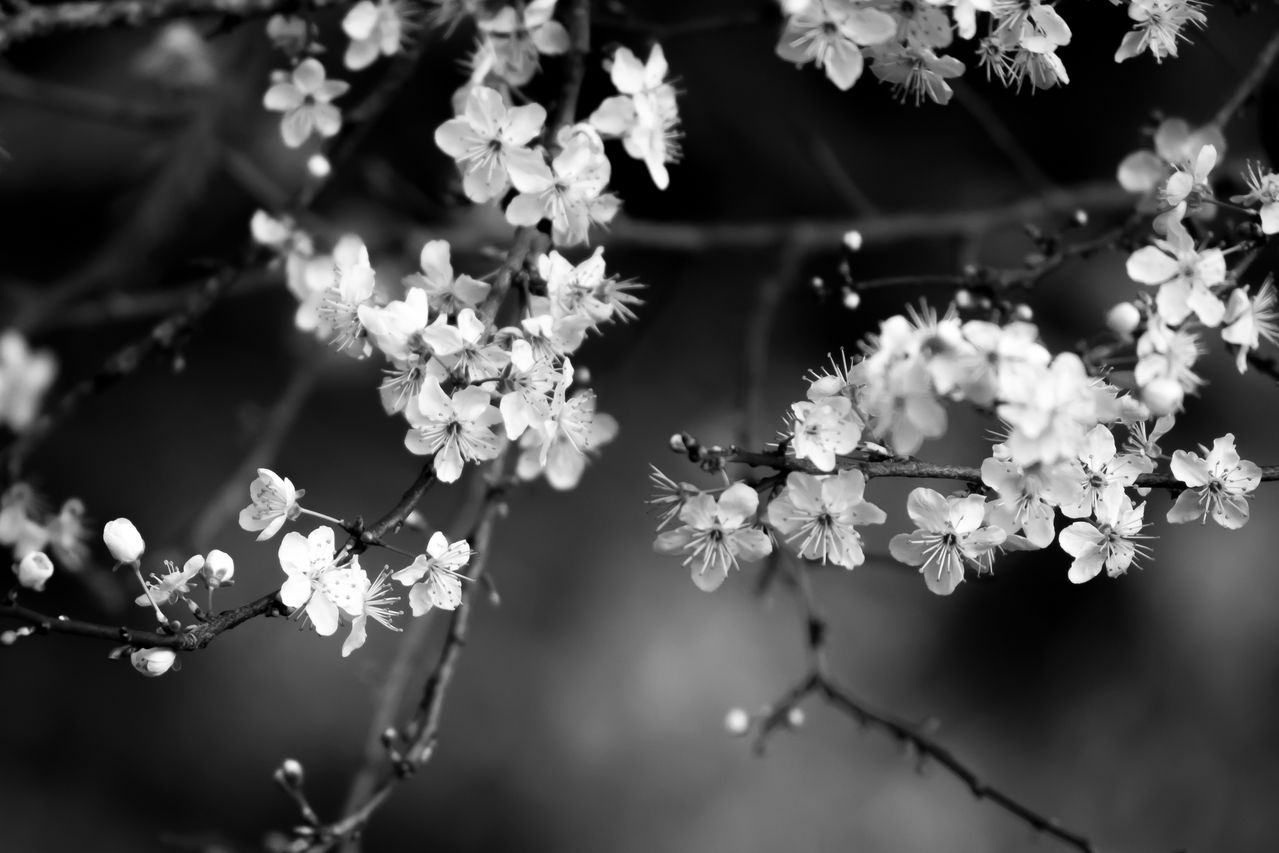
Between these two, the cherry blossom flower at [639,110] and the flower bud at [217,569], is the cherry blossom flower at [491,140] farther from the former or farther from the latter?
the flower bud at [217,569]

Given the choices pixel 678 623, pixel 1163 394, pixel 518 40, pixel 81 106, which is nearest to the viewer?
pixel 1163 394

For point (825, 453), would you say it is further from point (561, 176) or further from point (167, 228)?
point (167, 228)

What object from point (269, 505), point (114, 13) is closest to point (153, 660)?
point (269, 505)

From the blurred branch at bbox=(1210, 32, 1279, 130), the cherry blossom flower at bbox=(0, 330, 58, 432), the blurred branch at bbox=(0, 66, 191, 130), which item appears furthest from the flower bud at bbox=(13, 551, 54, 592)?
the blurred branch at bbox=(1210, 32, 1279, 130)

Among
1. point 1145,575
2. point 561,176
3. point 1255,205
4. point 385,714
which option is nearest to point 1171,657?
point 1145,575

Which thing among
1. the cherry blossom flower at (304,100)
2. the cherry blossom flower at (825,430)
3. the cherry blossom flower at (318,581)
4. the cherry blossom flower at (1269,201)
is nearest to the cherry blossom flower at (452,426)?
the cherry blossom flower at (318,581)

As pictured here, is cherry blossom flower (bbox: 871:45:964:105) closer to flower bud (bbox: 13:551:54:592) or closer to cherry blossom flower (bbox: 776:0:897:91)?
cherry blossom flower (bbox: 776:0:897:91)

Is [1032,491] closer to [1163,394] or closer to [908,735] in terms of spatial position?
[1163,394]
